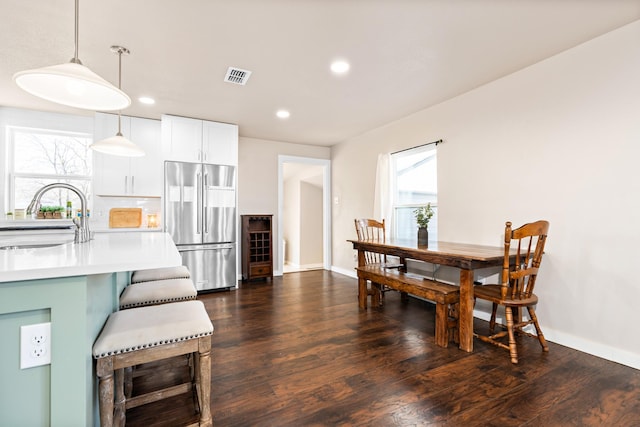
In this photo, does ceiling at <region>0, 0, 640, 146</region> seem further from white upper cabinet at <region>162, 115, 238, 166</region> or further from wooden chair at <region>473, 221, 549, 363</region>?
wooden chair at <region>473, 221, 549, 363</region>

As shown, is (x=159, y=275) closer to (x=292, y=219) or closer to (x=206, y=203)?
(x=206, y=203)

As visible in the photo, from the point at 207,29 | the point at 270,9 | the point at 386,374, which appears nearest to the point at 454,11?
the point at 270,9

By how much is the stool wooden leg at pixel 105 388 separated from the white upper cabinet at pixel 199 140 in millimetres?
3531

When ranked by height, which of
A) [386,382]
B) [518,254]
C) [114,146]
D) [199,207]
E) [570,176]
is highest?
[114,146]

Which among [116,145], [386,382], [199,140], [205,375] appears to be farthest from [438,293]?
[199,140]

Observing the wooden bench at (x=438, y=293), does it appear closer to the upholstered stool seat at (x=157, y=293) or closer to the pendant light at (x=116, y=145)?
the upholstered stool seat at (x=157, y=293)

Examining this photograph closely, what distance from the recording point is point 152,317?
137cm

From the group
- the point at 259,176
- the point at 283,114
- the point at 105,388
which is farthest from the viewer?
the point at 259,176

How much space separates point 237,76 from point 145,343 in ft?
8.64

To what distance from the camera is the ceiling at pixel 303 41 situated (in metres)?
1.99

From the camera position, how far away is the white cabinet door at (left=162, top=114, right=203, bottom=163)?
4133 millimetres

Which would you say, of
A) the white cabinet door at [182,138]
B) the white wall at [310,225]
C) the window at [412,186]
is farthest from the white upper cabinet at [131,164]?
the window at [412,186]

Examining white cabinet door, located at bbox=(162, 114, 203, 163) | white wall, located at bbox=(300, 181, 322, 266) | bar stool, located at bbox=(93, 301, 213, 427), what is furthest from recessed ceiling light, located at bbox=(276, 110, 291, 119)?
bar stool, located at bbox=(93, 301, 213, 427)

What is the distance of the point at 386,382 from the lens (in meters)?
1.94
